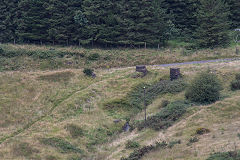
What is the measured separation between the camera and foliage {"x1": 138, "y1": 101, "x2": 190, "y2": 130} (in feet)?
117

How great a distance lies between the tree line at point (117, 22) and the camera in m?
63.7

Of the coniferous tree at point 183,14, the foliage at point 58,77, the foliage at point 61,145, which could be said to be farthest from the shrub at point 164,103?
the coniferous tree at point 183,14

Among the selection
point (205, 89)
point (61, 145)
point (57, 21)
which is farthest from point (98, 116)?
point (57, 21)

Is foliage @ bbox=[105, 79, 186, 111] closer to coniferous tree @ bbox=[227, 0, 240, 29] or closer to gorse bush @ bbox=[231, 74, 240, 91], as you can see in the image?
gorse bush @ bbox=[231, 74, 240, 91]

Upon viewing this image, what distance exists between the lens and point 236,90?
134 ft

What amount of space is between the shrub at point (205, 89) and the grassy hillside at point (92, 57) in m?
18.3

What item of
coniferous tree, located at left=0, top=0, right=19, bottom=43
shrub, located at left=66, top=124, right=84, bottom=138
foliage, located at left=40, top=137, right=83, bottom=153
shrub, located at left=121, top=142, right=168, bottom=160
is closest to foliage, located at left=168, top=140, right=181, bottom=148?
shrub, located at left=121, top=142, right=168, bottom=160

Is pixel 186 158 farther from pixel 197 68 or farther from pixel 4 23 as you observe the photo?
pixel 4 23

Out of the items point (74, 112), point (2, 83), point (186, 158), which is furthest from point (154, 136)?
point (2, 83)

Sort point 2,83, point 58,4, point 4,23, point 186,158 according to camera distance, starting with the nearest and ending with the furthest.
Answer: point 186,158, point 2,83, point 58,4, point 4,23

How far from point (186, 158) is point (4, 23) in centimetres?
6071

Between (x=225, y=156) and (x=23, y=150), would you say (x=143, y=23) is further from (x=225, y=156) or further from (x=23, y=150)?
(x=225, y=156)

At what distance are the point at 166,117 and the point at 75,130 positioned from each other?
1040 centimetres

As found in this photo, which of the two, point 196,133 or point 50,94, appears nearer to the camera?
point 196,133
